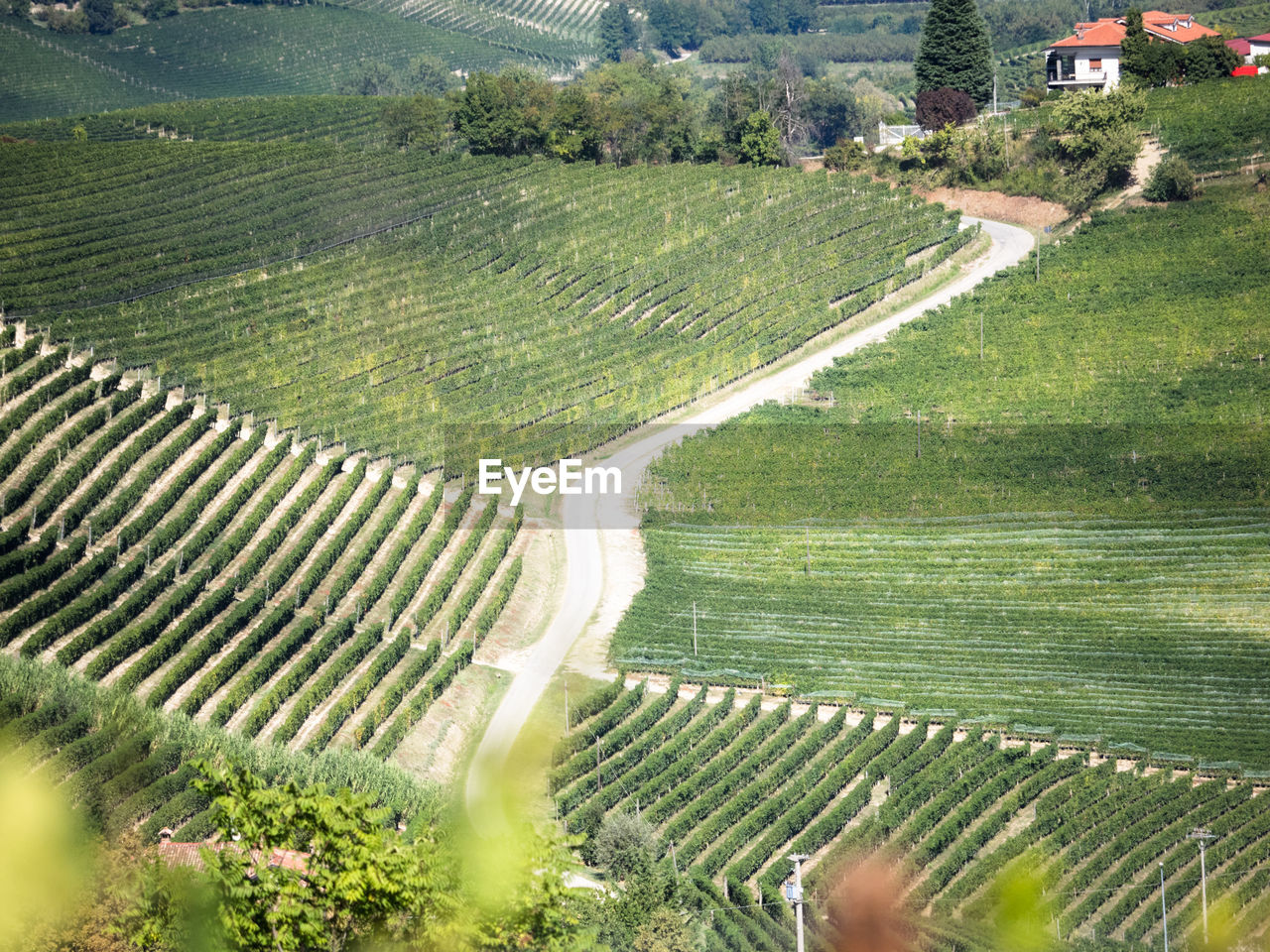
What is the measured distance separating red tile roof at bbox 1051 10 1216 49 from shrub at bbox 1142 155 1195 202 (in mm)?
14768

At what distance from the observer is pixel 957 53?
92.1 meters

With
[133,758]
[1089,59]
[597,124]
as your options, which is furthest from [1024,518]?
[597,124]

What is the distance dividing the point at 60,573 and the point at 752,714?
20.8 metres

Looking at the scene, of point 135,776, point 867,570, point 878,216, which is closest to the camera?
point 135,776

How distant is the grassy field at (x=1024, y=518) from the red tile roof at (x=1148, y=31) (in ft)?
62.4

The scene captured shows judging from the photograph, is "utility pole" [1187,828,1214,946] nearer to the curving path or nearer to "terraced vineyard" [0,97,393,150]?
the curving path

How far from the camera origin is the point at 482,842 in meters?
21.9

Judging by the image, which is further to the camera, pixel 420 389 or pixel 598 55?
pixel 598 55

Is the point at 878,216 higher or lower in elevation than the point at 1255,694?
higher

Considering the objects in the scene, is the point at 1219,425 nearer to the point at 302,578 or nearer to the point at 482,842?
the point at 302,578

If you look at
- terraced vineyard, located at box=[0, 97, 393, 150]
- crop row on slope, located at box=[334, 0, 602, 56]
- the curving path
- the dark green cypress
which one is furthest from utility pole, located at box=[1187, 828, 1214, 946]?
crop row on slope, located at box=[334, 0, 602, 56]

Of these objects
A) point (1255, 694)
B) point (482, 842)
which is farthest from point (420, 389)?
point (482, 842)

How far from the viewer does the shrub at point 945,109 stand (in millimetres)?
89312

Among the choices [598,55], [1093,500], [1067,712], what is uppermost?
[598,55]
